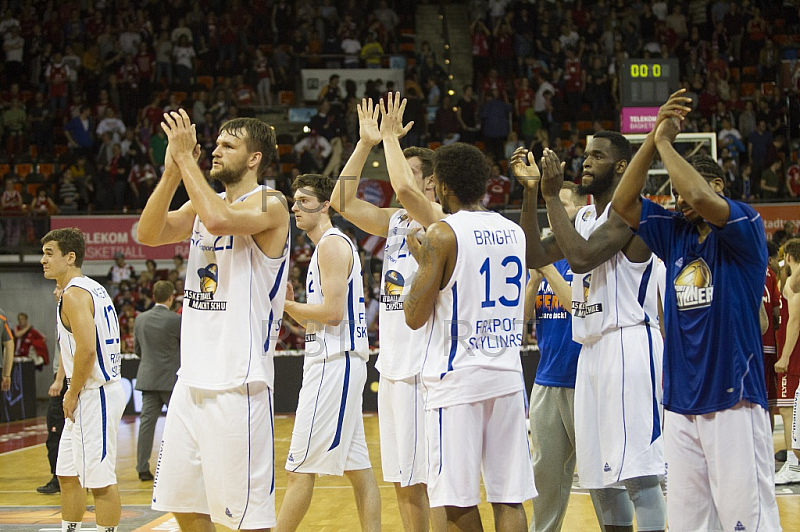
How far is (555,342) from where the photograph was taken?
543 centimetres

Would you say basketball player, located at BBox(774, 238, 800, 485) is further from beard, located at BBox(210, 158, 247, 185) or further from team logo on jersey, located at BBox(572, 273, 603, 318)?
beard, located at BBox(210, 158, 247, 185)

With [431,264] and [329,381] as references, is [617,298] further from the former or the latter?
[329,381]

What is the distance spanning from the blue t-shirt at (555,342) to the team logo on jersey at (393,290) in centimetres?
91

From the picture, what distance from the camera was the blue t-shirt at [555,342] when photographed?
524 centimetres

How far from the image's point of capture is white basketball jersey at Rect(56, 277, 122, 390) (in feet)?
21.7

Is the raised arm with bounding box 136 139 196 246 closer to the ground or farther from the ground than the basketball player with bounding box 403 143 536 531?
farther from the ground

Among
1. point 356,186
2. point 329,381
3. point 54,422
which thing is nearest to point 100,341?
point 329,381

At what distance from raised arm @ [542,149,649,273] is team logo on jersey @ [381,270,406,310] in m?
1.33

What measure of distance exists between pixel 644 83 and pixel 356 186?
8712 millimetres

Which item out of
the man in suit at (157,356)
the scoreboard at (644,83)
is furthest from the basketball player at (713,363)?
the scoreboard at (644,83)

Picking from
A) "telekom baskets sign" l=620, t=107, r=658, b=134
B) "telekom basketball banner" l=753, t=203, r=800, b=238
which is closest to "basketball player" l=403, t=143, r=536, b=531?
"telekom baskets sign" l=620, t=107, r=658, b=134

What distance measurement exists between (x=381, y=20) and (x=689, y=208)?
20102 millimetres

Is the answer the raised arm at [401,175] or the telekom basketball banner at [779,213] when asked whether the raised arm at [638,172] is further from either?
the telekom basketball banner at [779,213]

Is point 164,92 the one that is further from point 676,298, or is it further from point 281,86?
point 676,298
